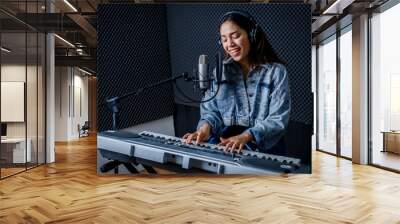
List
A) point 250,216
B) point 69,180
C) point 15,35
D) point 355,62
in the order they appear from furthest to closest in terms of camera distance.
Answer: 1. point 355,62
2. point 15,35
3. point 69,180
4. point 250,216

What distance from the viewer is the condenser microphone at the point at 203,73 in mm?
6039

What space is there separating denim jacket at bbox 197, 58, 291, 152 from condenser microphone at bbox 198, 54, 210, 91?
4.2 inches

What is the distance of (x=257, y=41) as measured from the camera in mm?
6035

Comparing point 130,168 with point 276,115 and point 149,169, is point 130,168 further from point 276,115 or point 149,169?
point 276,115

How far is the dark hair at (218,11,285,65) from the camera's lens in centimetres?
599

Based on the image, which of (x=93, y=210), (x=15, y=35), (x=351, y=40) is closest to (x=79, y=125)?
(x=15, y=35)

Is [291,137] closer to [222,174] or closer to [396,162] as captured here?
[222,174]

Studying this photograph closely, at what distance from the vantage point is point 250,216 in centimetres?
383

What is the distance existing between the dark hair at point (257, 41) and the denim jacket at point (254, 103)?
11cm

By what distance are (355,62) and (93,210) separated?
19.4 feet

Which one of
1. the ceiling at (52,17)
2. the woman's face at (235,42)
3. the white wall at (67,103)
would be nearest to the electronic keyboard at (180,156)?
the woman's face at (235,42)

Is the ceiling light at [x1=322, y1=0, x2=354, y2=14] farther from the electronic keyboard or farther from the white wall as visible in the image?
the white wall

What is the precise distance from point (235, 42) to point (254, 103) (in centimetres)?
93

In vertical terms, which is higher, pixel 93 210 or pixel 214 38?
pixel 214 38
